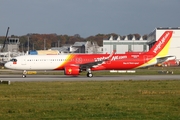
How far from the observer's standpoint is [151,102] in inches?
873

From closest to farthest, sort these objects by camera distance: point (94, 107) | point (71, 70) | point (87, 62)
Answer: point (94, 107) → point (71, 70) → point (87, 62)

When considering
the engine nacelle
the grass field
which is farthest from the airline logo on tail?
the grass field

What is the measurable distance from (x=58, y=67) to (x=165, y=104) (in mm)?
32637

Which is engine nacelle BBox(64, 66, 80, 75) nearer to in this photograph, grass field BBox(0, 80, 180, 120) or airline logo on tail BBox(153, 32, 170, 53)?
airline logo on tail BBox(153, 32, 170, 53)

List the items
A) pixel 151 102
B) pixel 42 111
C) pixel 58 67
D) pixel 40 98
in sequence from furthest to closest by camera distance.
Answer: pixel 58 67, pixel 40 98, pixel 151 102, pixel 42 111

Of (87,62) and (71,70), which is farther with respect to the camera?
(87,62)

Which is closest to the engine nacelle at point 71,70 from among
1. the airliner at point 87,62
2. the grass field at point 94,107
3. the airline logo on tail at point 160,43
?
the airliner at point 87,62

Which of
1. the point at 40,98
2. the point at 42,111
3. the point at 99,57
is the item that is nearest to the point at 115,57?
the point at 99,57

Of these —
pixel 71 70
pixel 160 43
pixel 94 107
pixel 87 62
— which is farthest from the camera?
pixel 160 43

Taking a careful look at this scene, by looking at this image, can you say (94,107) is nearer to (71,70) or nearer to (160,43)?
(71,70)

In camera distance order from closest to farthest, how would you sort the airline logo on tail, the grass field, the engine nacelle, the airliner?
the grass field < the engine nacelle < the airliner < the airline logo on tail

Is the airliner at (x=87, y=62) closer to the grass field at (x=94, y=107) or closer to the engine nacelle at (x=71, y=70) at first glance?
the engine nacelle at (x=71, y=70)

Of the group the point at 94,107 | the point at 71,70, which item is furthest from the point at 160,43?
the point at 94,107

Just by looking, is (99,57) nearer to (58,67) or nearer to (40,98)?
(58,67)
